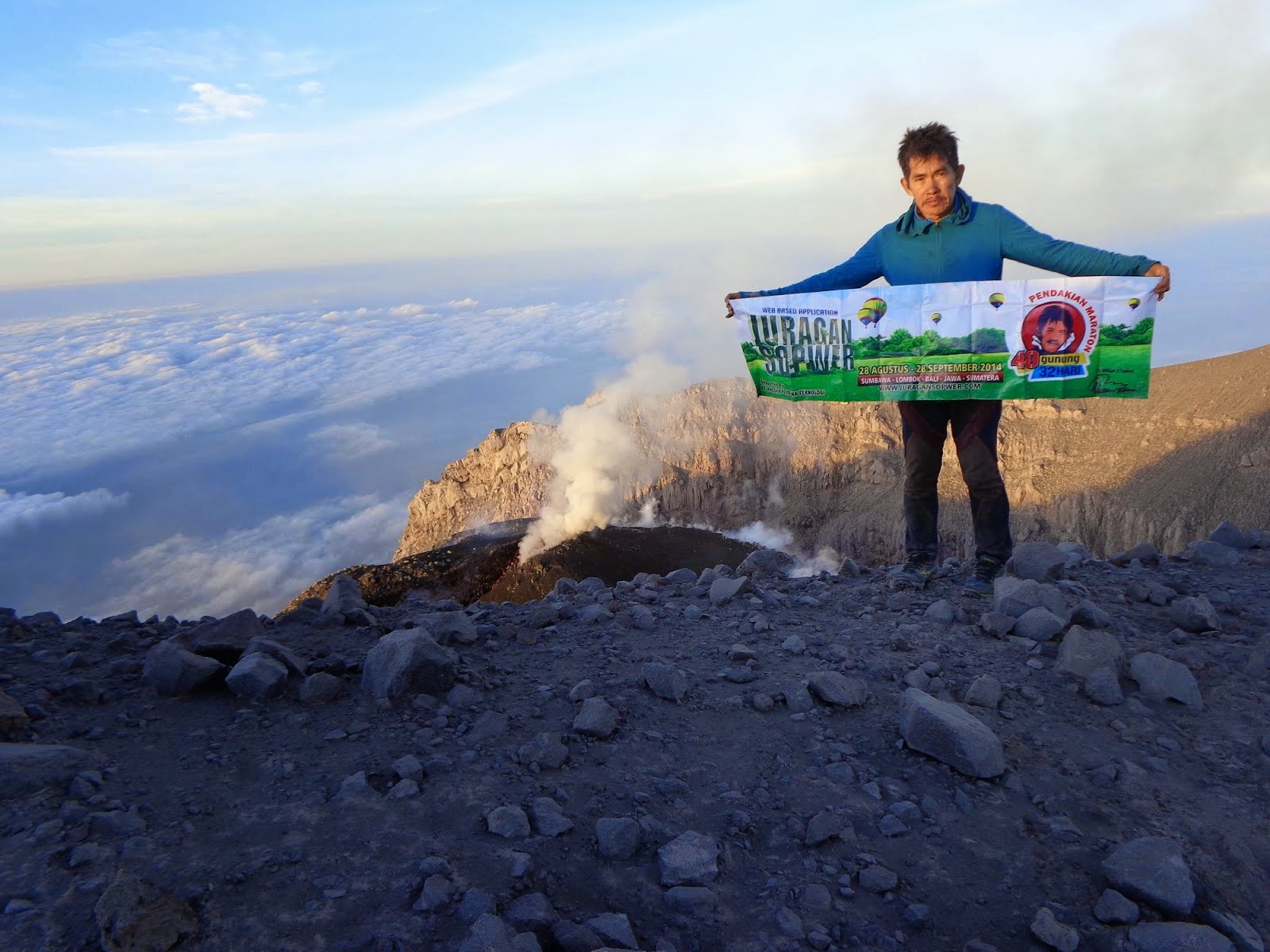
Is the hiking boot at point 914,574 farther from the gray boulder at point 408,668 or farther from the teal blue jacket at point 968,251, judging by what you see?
the gray boulder at point 408,668

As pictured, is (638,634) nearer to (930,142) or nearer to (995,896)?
(995,896)

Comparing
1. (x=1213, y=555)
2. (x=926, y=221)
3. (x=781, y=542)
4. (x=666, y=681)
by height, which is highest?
(x=926, y=221)

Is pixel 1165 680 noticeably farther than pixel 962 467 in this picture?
No

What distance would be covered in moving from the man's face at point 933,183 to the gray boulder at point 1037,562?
7.88ft

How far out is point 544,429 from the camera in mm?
48719

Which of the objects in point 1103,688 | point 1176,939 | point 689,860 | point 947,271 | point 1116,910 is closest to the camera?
point 1176,939

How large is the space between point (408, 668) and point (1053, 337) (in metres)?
4.34

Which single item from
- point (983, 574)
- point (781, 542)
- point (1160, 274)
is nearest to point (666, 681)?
point (983, 574)

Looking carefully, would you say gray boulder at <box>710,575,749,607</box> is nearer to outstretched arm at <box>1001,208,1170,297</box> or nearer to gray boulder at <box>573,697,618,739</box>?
gray boulder at <box>573,697,618,739</box>

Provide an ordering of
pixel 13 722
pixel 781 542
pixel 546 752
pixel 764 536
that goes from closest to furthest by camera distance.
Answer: pixel 546 752, pixel 13 722, pixel 781 542, pixel 764 536

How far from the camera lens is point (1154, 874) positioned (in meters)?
2.72

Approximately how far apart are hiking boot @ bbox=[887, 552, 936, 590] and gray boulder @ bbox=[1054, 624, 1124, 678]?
1396mm

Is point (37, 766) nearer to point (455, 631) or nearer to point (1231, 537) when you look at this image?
point (455, 631)

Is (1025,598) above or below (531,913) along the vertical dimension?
below
